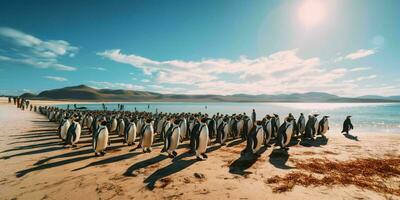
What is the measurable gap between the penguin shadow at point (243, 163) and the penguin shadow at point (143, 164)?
294 centimetres

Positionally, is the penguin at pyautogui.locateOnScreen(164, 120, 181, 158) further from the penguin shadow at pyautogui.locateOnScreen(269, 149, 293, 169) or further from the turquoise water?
the turquoise water

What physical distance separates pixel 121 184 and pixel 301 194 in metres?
4.92

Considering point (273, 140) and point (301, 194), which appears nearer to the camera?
point (301, 194)

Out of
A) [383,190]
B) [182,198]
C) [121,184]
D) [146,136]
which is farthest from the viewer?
[146,136]

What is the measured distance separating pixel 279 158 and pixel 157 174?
5173mm

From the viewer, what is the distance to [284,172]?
874 cm

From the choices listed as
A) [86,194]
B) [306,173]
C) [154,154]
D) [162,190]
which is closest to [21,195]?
[86,194]

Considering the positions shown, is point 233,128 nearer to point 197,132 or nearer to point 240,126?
point 240,126

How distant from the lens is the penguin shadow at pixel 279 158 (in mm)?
9661

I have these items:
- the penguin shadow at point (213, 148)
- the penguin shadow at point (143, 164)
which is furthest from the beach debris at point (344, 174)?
the penguin shadow at point (143, 164)

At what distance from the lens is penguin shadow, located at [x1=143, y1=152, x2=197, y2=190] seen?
25.5ft

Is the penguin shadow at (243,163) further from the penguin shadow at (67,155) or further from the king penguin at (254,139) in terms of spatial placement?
the penguin shadow at (67,155)

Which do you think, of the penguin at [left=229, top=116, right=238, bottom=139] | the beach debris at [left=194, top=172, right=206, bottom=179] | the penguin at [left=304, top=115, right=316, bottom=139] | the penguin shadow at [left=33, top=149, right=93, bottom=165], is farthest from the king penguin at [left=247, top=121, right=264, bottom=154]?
the penguin shadow at [left=33, top=149, right=93, bottom=165]

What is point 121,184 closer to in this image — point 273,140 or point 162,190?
point 162,190
